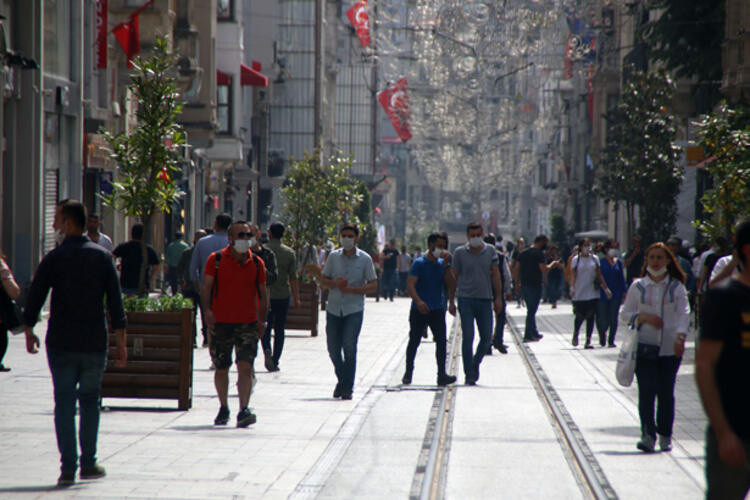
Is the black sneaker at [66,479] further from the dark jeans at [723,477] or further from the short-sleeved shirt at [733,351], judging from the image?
Answer: the short-sleeved shirt at [733,351]

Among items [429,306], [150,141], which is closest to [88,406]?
[150,141]

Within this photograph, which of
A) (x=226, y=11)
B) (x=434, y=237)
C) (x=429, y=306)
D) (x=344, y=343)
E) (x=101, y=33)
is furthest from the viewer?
(x=226, y=11)

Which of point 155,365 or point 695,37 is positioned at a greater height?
point 695,37

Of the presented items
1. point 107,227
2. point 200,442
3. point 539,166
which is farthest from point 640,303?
point 539,166

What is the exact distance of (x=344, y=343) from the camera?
511 inches

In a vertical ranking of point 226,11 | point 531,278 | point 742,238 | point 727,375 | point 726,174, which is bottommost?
point 531,278

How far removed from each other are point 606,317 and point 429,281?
778 centimetres

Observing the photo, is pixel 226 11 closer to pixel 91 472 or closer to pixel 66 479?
pixel 91 472

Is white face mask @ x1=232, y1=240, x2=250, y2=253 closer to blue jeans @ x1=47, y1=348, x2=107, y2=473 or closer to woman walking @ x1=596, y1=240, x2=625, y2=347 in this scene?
blue jeans @ x1=47, y1=348, x2=107, y2=473

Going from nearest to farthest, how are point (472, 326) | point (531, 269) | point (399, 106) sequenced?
point (472, 326), point (531, 269), point (399, 106)

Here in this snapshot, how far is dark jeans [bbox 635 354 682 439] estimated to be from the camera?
9.44 m

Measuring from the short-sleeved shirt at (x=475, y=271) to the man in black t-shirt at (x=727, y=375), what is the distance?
976 cm

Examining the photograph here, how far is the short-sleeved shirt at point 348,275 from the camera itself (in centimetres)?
1304

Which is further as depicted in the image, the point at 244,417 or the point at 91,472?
the point at 244,417
